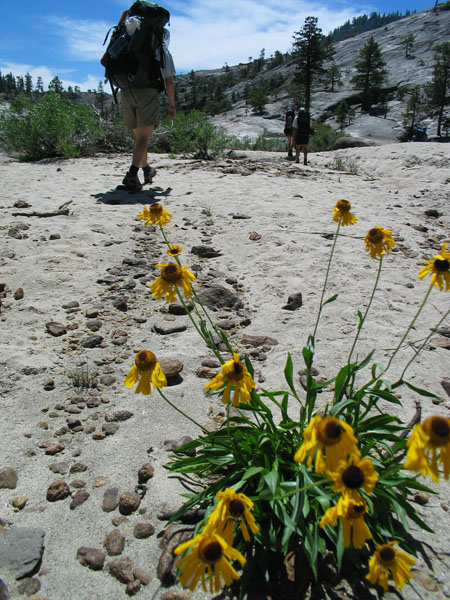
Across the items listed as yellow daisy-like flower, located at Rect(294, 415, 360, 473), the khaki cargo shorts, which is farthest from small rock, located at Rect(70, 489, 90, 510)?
the khaki cargo shorts

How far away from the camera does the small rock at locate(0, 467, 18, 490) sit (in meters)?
1.83

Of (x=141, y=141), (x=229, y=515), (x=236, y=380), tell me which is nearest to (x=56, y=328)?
(x=236, y=380)

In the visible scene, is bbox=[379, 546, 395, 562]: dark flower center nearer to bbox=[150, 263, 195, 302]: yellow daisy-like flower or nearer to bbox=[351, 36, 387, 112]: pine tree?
bbox=[150, 263, 195, 302]: yellow daisy-like flower

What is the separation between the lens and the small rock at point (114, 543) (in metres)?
1.56

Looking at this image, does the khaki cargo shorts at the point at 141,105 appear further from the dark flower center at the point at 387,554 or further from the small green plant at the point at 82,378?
the dark flower center at the point at 387,554

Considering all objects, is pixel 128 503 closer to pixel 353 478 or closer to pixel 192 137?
pixel 353 478

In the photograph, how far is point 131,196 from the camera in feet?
18.9

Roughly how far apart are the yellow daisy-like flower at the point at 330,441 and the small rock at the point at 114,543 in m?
0.95

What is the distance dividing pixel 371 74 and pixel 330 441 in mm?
64628

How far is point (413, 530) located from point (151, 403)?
142 centimetres

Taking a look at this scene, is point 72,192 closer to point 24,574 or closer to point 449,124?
point 24,574

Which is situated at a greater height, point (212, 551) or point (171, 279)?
point (171, 279)

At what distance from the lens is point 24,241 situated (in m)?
4.09

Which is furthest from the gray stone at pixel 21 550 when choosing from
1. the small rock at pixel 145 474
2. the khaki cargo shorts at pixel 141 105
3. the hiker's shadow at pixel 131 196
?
the khaki cargo shorts at pixel 141 105
